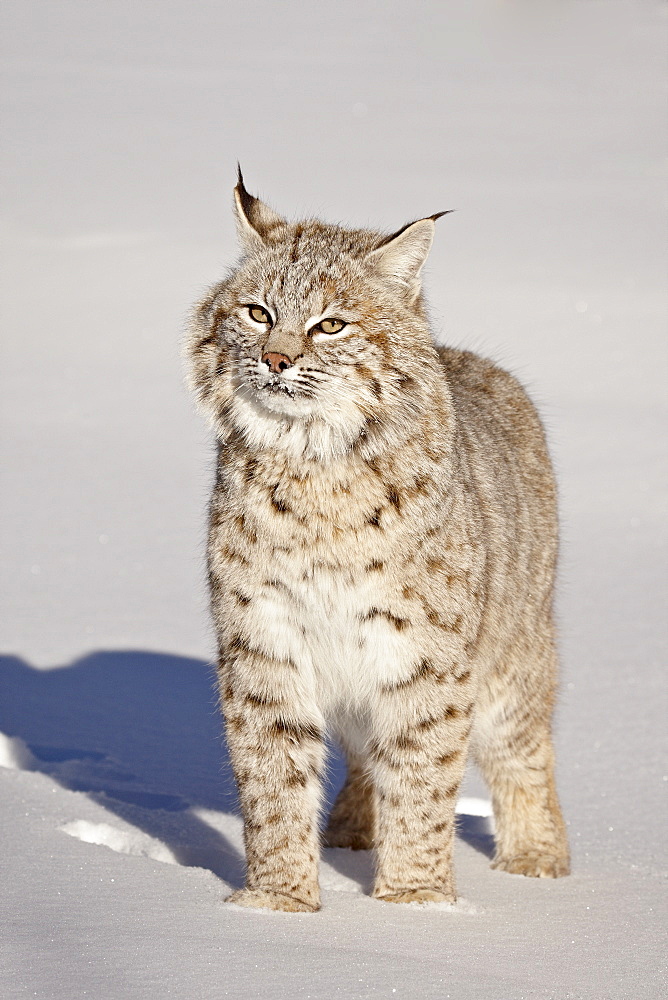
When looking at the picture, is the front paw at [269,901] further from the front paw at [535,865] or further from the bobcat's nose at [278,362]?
the bobcat's nose at [278,362]

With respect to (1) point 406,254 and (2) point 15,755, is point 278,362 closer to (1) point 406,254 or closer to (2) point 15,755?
(1) point 406,254

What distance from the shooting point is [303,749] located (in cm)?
378

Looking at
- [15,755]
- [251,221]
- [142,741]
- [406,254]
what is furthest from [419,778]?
[142,741]

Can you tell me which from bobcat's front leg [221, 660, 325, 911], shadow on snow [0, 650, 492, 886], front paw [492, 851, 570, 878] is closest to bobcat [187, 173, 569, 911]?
bobcat's front leg [221, 660, 325, 911]

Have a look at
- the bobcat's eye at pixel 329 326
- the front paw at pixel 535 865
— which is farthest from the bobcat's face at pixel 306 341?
the front paw at pixel 535 865

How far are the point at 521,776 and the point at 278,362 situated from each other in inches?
76.3

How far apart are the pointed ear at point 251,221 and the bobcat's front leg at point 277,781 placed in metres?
1.20

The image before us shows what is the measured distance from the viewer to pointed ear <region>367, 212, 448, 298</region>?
3721 millimetres

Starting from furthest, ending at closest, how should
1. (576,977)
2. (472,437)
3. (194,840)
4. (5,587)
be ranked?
(5,587), (194,840), (472,437), (576,977)

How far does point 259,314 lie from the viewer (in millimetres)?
3656

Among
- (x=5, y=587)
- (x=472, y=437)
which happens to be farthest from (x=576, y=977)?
(x=5, y=587)

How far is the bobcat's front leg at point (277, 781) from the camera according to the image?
12.2 feet

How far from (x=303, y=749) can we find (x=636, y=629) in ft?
12.0

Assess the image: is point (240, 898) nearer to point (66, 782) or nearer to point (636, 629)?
point (66, 782)
